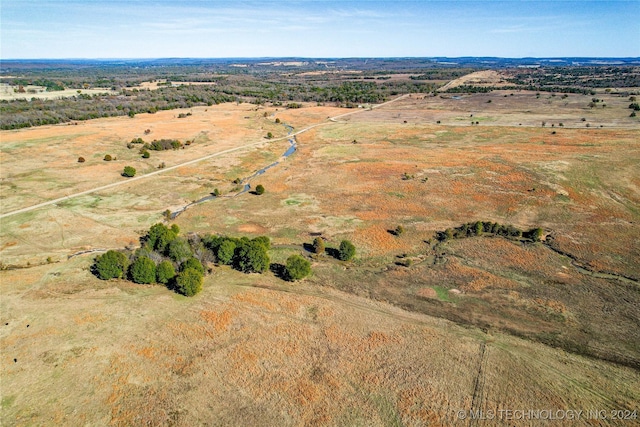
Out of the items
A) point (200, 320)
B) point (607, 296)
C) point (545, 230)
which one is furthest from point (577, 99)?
point (200, 320)

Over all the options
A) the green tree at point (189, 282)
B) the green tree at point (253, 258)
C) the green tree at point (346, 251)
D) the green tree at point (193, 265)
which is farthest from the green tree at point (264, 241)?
the green tree at point (346, 251)

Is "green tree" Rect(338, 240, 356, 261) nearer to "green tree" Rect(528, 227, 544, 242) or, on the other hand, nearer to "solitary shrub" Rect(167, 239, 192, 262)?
"solitary shrub" Rect(167, 239, 192, 262)

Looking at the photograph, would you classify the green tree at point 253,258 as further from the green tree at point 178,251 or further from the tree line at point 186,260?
the green tree at point 178,251

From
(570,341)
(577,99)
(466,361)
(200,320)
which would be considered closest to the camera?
(466,361)

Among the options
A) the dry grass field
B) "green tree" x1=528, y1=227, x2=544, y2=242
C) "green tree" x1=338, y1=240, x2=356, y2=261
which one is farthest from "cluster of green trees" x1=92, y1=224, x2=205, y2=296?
"green tree" x1=528, y1=227, x2=544, y2=242

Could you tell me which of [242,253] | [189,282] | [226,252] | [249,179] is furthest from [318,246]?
[249,179]

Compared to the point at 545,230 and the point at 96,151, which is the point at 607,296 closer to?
the point at 545,230
